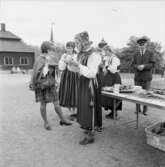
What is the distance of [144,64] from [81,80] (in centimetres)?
168

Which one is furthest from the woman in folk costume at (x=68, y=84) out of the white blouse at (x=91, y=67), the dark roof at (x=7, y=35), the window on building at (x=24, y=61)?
the dark roof at (x=7, y=35)

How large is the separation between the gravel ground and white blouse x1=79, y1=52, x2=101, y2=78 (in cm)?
98

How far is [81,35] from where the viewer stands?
7.59 feet

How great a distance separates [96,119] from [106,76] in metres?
1.09

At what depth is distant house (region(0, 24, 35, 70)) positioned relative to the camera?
24872mm

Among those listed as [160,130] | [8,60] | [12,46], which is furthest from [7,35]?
[160,130]

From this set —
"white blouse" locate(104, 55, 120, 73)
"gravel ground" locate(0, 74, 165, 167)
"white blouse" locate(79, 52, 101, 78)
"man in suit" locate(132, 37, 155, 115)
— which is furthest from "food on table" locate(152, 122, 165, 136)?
"man in suit" locate(132, 37, 155, 115)

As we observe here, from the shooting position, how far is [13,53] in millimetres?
25391

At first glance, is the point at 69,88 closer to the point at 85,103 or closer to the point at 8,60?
the point at 85,103

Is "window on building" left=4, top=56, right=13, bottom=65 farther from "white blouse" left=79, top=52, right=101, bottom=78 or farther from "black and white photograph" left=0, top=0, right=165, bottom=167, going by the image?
"white blouse" left=79, top=52, right=101, bottom=78

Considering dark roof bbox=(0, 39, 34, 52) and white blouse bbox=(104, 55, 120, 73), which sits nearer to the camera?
white blouse bbox=(104, 55, 120, 73)

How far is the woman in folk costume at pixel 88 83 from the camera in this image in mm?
2234

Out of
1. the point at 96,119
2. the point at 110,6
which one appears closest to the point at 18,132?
the point at 96,119

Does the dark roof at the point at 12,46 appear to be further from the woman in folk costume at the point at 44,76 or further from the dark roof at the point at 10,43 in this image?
the woman in folk costume at the point at 44,76
